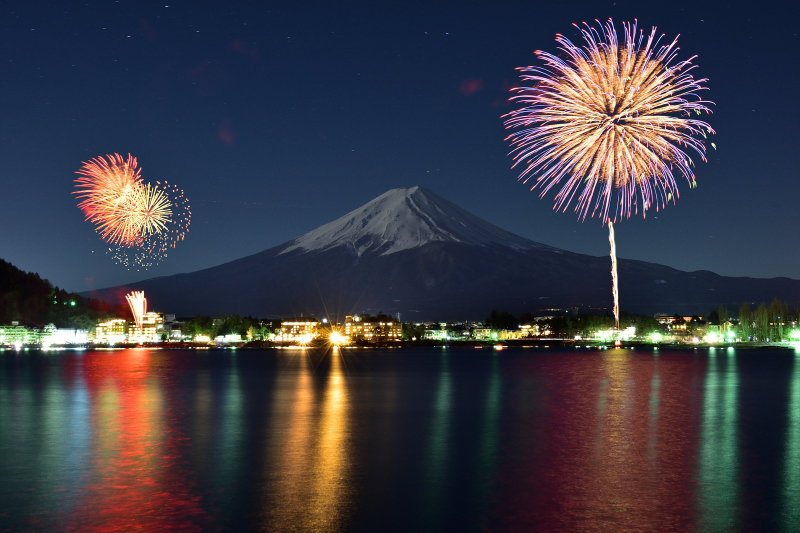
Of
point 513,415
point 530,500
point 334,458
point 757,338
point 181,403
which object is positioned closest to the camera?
point 530,500

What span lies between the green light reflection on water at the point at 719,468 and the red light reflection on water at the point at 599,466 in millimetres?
349

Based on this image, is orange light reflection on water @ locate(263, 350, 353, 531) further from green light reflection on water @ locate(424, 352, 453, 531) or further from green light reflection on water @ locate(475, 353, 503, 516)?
green light reflection on water @ locate(475, 353, 503, 516)

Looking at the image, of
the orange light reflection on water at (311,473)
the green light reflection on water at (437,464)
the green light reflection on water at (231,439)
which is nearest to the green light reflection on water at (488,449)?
the green light reflection on water at (437,464)

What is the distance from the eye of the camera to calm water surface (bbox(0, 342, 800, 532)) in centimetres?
1569

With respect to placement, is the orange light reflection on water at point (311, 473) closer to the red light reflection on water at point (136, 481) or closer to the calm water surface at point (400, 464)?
the calm water surface at point (400, 464)

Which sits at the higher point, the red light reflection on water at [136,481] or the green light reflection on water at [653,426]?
the red light reflection on water at [136,481]

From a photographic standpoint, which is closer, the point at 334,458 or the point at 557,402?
the point at 334,458

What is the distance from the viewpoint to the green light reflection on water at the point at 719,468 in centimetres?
1565

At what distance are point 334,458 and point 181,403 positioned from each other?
21650 millimetres

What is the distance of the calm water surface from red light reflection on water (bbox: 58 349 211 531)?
0.22 ft

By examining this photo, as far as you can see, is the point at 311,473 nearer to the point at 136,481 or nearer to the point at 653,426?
the point at 136,481

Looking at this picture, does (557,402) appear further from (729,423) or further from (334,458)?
(334,458)

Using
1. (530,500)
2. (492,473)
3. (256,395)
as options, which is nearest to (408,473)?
(492,473)

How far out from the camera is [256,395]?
49.2 metres
